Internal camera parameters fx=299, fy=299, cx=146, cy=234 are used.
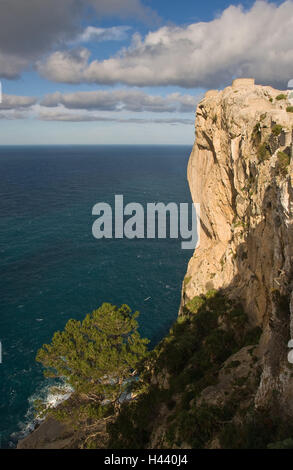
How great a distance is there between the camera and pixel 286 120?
24531 millimetres

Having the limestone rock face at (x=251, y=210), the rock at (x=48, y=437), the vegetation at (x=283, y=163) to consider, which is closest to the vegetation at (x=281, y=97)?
the limestone rock face at (x=251, y=210)

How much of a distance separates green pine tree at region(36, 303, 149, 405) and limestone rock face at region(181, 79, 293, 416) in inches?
489

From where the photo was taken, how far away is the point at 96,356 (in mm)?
26938

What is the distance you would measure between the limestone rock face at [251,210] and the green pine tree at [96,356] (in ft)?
40.7

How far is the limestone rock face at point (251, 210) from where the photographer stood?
17453mm

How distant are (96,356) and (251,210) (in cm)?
1982

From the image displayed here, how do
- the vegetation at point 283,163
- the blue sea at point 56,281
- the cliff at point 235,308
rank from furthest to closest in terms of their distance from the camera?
the blue sea at point 56,281, the vegetation at point 283,163, the cliff at point 235,308

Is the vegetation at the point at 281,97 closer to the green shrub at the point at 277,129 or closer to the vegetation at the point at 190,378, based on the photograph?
the green shrub at the point at 277,129

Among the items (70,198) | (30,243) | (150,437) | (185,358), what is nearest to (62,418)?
(150,437)

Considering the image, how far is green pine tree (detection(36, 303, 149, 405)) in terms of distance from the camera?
86.4ft

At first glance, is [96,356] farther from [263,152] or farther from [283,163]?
[263,152]

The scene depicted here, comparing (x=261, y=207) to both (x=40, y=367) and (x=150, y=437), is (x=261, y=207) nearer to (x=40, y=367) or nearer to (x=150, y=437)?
(x=150, y=437)

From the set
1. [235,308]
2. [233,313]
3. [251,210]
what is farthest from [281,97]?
[233,313]

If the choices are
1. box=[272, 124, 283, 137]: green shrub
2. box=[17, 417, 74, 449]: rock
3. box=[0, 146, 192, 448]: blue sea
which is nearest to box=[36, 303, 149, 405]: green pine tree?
box=[17, 417, 74, 449]: rock
